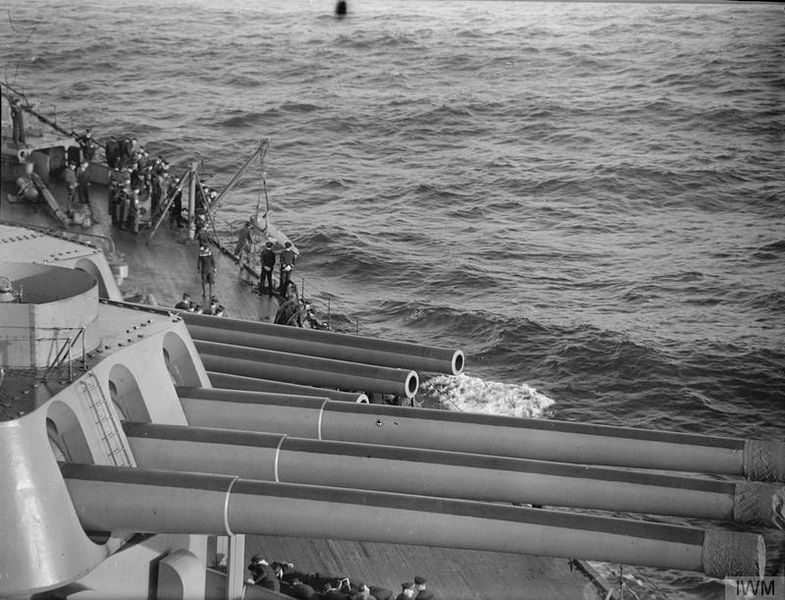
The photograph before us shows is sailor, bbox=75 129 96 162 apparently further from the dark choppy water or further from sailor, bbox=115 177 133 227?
the dark choppy water

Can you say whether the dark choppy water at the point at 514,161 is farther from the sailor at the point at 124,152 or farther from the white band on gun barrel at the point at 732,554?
the white band on gun barrel at the point at 732,554

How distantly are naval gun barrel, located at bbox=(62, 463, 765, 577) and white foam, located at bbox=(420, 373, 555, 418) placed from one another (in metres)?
14.2

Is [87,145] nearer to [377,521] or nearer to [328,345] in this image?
[328,345]

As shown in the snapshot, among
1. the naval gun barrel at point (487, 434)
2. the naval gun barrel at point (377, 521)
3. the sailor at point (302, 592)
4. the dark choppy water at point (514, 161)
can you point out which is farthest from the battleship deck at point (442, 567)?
the dark choppy water at point (514, 161)

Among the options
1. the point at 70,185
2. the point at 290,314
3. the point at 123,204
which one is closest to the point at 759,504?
the point at 290,314

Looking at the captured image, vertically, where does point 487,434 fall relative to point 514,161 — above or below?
above

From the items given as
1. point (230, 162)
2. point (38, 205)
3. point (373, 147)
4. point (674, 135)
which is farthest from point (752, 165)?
point (38, 205)

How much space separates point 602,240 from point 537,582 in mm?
24289

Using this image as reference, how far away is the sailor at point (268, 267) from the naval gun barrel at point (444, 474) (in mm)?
9255

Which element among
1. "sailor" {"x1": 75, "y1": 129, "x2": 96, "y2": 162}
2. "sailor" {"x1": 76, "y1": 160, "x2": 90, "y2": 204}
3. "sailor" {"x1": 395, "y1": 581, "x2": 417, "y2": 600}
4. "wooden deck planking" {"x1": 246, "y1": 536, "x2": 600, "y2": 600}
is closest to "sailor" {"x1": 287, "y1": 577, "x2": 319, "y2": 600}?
"sailor" {"x1": 395, "y1": 581, "x2": 417, "y2": 600}

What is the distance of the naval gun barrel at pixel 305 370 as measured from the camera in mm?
12078

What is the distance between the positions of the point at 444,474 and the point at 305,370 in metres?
3.46

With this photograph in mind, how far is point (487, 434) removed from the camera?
971cm

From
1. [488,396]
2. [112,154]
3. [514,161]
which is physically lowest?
[488,396]
